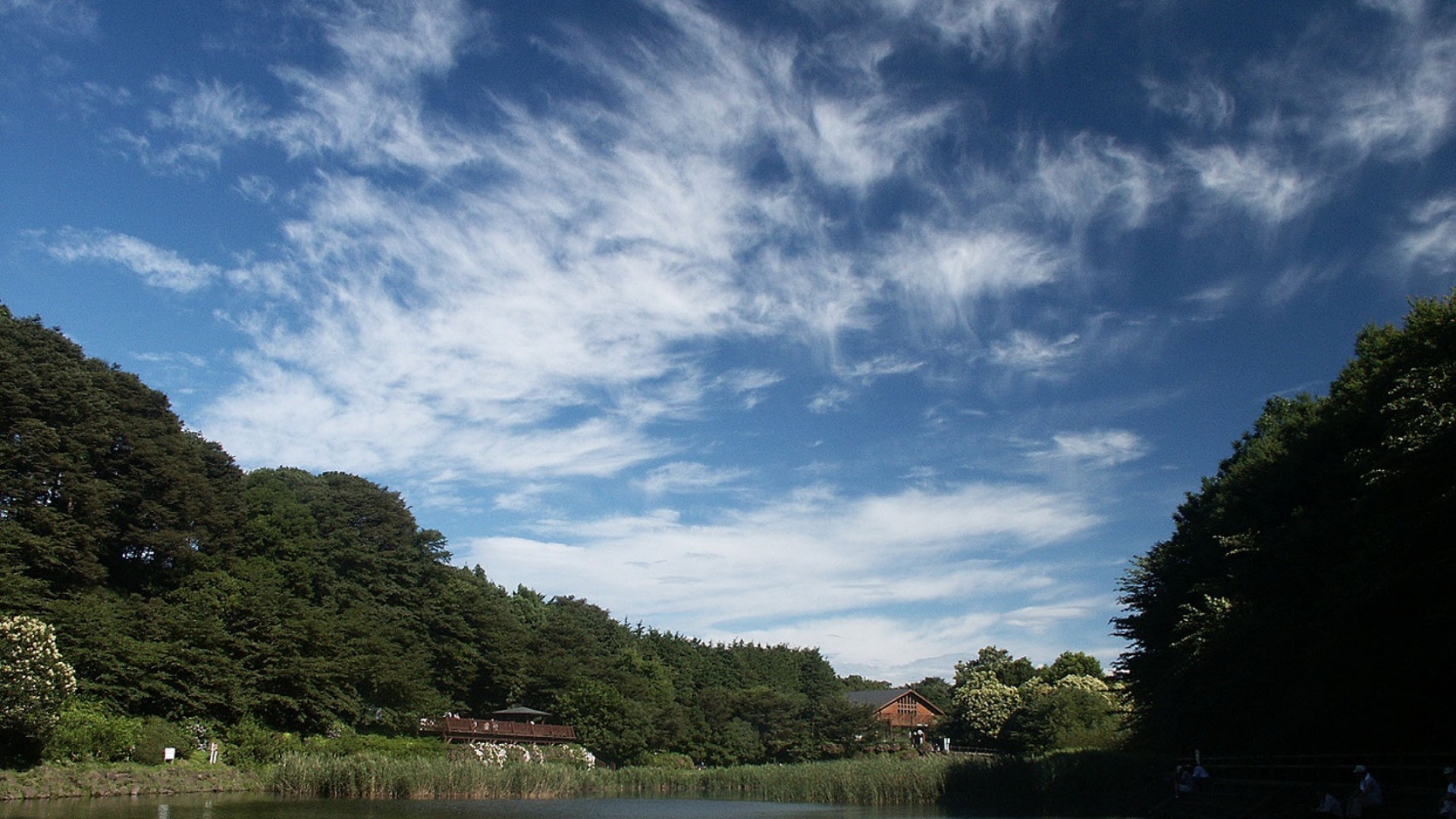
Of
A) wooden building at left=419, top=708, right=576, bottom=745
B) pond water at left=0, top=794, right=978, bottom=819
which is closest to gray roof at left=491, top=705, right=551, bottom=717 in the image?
wooden building at left=419, top=708, right=576, bottom=745

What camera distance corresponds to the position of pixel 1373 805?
19297 millimetres

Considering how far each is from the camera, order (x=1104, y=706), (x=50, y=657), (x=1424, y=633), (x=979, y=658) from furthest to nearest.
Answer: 1. (x=979, y=658)
2. (x=1104, y=706)
3. (x=50, y=657)
4. (x=1424, y=633)

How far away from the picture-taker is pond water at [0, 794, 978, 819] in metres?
23.6

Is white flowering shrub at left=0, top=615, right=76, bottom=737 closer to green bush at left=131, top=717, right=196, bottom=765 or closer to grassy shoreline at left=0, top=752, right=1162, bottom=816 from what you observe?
grassy shoreline at left=0, top=752, right=1162, bottom=816

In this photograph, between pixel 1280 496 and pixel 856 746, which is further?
pixel 856 746

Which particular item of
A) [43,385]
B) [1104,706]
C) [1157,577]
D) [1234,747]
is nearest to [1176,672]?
[1234,747]

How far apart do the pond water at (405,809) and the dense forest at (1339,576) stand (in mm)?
10561

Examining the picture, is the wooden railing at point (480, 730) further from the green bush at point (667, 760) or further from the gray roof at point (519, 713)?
the green bush at point (667, 760)

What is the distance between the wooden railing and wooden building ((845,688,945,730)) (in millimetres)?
37765

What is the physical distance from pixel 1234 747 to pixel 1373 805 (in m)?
18.3

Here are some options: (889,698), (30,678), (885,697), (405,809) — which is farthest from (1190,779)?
(885,697)

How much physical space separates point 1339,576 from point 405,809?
26.1m

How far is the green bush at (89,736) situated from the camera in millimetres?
30562

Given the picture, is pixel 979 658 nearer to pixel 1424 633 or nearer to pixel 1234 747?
pixel 1234 747
